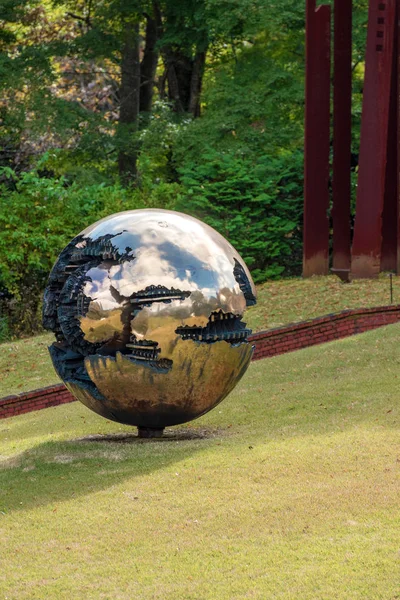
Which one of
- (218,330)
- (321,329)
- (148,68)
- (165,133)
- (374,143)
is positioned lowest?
(321,329)

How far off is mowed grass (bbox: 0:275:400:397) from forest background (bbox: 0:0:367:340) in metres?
3.98

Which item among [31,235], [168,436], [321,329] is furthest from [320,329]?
[31,235]

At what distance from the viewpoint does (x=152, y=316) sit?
30.8 ft

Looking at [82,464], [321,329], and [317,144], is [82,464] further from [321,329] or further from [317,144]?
[317,144]

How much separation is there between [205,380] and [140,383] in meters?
0.59

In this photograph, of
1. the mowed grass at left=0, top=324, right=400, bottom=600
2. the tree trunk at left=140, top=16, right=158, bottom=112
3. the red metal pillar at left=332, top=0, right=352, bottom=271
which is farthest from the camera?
the tree trunk at left=140, top=16, right=158, bottom=112

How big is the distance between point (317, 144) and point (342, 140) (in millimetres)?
579

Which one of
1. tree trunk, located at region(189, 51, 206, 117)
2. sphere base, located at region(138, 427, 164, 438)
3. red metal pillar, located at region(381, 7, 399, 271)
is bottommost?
sphere base, located at region(138, 427, 164, 438)

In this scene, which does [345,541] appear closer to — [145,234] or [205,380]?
[205,380]

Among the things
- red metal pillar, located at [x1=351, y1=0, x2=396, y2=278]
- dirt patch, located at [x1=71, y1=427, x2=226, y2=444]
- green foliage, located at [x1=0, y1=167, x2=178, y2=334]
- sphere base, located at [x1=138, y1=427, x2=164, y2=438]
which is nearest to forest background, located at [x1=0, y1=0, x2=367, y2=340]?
green foliage, located at [x1=0, y1=167, x2=178, y2=334]

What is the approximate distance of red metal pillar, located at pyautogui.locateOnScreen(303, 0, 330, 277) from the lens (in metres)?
22.9

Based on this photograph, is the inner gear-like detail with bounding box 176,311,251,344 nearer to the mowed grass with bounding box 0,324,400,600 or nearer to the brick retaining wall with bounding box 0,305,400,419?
the mowed grass with bounding box 0,324,400,600

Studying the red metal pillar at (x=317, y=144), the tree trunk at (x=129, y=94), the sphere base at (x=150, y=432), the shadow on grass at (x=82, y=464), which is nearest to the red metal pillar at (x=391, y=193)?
the red metal pillar at (x=317, y=144)

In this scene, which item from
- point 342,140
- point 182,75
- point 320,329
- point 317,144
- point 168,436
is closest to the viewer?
point 168,436
